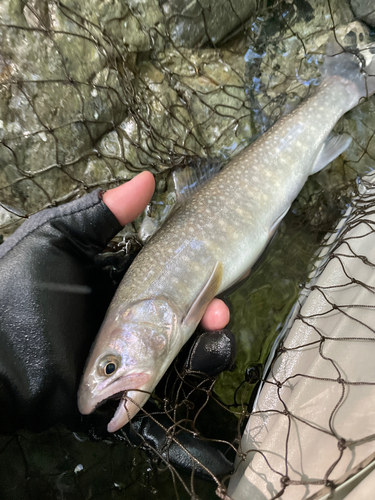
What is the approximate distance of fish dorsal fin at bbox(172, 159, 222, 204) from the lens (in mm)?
1751

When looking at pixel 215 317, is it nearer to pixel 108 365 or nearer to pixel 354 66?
pixel 108 365

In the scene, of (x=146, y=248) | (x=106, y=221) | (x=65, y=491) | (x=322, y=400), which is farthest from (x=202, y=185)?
(x=65, y=491)

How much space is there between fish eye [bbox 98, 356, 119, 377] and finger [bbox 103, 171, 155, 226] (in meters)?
0.61

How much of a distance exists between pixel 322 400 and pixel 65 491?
4.15 feet

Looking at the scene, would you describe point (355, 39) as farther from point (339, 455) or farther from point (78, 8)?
point (339, 455)

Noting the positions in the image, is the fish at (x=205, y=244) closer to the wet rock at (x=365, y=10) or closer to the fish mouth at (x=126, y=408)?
the fish mouth at (x=126, y=408)

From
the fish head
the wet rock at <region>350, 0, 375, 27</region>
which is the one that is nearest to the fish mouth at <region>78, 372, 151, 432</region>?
the fish head

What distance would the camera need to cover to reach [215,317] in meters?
1.55

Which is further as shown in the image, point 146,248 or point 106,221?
point 146,248

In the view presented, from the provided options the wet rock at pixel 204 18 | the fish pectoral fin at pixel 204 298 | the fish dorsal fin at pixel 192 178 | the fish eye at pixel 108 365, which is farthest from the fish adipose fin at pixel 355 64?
the fish eye at pixel 108 365

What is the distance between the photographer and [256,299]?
2.00 metres

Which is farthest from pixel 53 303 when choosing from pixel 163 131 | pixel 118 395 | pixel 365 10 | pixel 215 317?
pixel 365 10

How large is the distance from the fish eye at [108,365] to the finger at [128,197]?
61 cm

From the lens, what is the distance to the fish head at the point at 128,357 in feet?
A: 4.10
